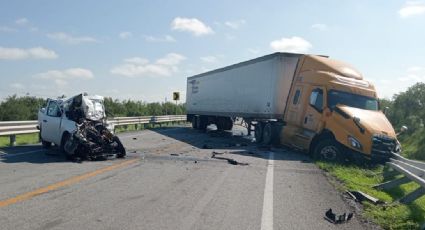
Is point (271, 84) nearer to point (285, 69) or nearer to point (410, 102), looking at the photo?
point (285, 69)

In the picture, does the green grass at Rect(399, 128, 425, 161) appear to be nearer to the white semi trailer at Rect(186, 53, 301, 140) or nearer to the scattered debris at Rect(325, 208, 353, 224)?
the white semi trailer at Rect(186, 53, 301, 140)

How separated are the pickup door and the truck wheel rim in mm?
8498

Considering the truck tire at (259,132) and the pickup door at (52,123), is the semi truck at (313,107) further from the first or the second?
the pickup door at (52,123)

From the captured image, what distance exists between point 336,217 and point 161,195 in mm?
2887

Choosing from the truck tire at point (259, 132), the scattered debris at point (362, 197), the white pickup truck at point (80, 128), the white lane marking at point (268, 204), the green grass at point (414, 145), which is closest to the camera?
the white lane marking at point (268, 204)

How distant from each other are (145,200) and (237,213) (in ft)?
5.09

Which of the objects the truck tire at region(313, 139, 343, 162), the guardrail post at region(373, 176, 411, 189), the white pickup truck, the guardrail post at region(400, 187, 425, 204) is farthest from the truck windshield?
the guardrail post at region(400, 187, 425, 204)

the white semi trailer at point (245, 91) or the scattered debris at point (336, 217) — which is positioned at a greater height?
the white semi trailer at point (245, 91)

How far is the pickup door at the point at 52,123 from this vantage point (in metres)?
13.5

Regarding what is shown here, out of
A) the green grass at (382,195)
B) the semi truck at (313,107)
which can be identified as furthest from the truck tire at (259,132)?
the green grass at (382,195)

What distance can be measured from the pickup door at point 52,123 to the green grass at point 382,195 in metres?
8.00

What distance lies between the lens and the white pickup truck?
1215cm

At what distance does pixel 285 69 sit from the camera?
757 inches

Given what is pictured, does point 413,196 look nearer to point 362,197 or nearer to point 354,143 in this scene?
point 362,197
